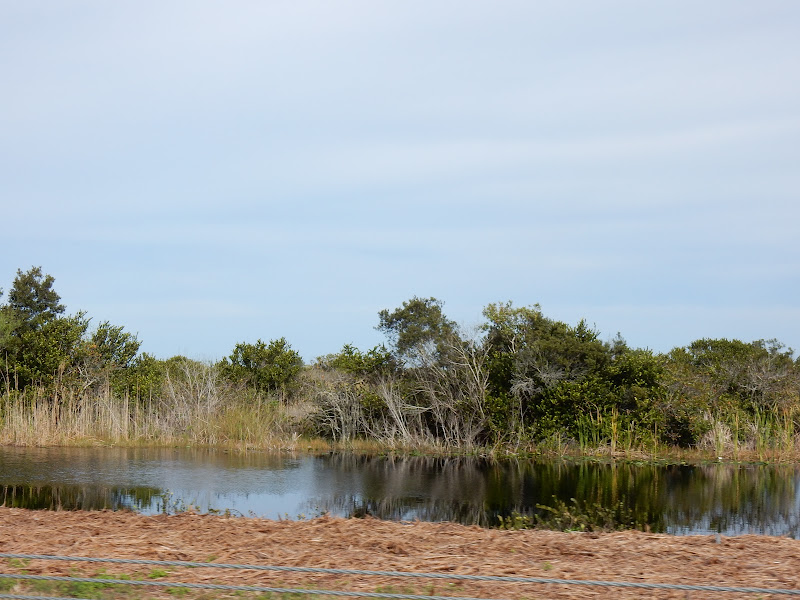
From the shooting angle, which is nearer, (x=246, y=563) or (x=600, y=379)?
(x=246, y=563)

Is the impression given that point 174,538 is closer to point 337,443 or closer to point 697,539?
point 697,539

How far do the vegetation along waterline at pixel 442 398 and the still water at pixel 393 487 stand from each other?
1671mm

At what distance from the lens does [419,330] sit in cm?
2556

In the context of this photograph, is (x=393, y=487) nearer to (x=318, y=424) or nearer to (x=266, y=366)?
(x=318, y=424)

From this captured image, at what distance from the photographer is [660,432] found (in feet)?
74.9

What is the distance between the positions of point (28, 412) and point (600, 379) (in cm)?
1703

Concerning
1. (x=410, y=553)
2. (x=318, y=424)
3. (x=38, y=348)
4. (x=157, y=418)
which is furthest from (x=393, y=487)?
(x=38, y=348)

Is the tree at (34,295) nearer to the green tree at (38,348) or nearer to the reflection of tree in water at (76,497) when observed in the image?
the green tree at (38,348)

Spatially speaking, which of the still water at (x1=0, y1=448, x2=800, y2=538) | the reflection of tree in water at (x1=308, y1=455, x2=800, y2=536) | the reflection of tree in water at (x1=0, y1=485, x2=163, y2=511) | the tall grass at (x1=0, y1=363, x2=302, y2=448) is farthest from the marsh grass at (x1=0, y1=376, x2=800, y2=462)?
the reflection of tree in water at (x1=0, y1=485, x2=163, y2=511)

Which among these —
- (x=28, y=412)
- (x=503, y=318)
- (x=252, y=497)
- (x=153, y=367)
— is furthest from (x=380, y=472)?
(x=153, y=367)

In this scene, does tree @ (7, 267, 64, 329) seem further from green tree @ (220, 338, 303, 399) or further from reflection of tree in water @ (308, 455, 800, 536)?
reflection of tree in water @ (308, 455, 800, 536)

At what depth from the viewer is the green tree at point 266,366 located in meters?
28.1

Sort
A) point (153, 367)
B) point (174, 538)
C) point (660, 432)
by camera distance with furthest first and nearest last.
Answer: point (153, 367) → point (660, 432) → point (174, 538)

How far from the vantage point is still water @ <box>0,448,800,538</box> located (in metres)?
13.5
